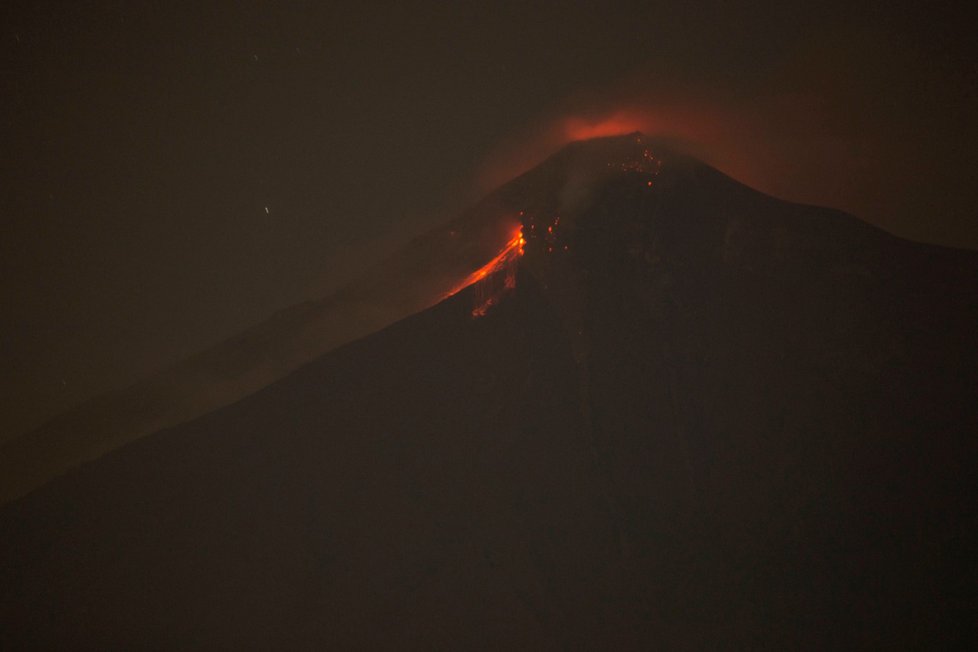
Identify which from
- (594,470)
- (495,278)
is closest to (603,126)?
(495,278)

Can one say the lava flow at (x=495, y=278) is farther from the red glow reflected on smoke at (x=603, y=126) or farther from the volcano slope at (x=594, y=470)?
the red glow reflected on smoke at (x=603, y=126)

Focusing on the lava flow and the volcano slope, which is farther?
the lava flow

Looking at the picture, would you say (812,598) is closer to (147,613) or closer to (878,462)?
(878,462)

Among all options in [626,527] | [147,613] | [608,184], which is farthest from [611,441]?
[147,613]

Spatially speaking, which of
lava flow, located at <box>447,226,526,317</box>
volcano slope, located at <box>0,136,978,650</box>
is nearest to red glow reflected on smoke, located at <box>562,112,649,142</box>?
volcano slope, located at <box>0,136,978,650</box>

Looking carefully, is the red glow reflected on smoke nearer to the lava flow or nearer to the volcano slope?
the volcano slope

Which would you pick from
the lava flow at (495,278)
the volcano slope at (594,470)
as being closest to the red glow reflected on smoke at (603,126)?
the volcano slope at (594,470)
